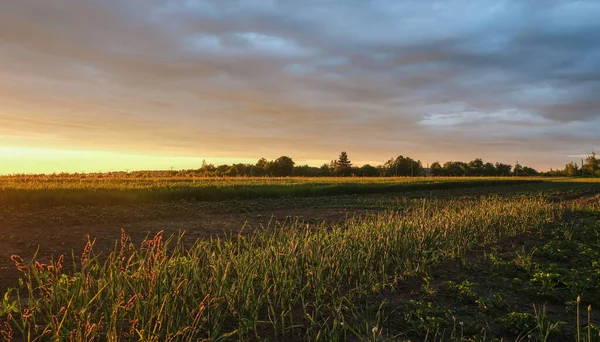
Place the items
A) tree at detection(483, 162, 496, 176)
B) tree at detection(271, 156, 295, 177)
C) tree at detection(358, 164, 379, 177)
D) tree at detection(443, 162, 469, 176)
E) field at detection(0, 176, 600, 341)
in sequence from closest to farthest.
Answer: field at detection(0, 176, 600, 341) < tree at detection(271, 156, 295, 177) < tree at detection(358, 164, 379, 177) < tree at detection(443, 162, 469, 176) < tree at detection(483, 162, 496, 176)

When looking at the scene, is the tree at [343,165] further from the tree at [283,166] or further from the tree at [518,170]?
the tree at [518,170]

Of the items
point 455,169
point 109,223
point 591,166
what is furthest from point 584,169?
point 109,223

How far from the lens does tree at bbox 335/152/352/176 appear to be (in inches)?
3266

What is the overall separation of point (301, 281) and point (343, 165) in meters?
89.6

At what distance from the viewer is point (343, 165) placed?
9388 cm

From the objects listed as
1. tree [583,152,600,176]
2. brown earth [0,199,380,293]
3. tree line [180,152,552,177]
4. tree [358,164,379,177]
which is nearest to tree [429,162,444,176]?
tree line [180,152,552,177]

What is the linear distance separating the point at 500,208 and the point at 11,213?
14.2 metres

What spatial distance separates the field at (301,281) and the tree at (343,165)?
2761 inches

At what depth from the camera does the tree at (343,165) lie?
8295cm

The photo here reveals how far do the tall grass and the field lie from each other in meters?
0.03

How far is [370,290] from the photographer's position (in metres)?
4.98

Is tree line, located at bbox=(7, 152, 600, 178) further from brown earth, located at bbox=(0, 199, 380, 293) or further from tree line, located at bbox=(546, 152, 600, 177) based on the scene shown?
brown earth, located at bbox=(0, 199, 380, 293)

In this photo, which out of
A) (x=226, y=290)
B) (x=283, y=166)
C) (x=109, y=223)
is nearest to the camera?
(x=226, y=290)

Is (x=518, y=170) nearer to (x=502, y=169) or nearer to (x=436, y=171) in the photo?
(x=502, y=169)
